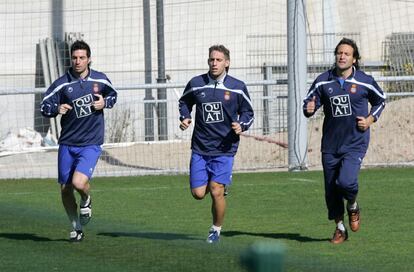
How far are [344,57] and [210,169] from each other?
5.04ft

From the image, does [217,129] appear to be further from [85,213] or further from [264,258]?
[264,258]

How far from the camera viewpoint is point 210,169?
387 inches

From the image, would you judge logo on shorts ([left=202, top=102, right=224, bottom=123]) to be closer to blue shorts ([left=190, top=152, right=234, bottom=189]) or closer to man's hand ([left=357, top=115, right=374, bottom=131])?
blue shorts ([left=190, top=152, right=234, bottom=189])

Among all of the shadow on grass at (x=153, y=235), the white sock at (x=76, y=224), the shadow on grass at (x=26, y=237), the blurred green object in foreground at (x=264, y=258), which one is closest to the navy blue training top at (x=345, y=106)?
→ the shadow on grass at (x=153, y=235)

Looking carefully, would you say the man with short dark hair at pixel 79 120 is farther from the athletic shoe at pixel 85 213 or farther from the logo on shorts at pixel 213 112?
the logo on shorts at pixel 213 112

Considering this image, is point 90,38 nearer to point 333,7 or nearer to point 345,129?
point 333,7

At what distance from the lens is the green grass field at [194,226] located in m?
8.61

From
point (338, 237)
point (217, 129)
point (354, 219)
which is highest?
point (217, 129)

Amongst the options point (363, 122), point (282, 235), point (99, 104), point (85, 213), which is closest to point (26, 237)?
point (85, 213)

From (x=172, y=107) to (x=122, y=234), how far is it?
936 cm

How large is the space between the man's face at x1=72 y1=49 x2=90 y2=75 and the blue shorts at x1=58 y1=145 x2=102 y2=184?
0.70 meters

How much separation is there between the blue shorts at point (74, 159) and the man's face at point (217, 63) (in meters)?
1.32

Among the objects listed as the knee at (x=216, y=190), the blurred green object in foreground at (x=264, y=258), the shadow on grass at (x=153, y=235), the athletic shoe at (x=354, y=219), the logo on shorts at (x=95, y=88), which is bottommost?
the shadow on grass at (x=153, y=235)

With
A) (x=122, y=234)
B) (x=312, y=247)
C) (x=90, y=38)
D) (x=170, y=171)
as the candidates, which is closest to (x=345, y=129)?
(x=312, y=247)
